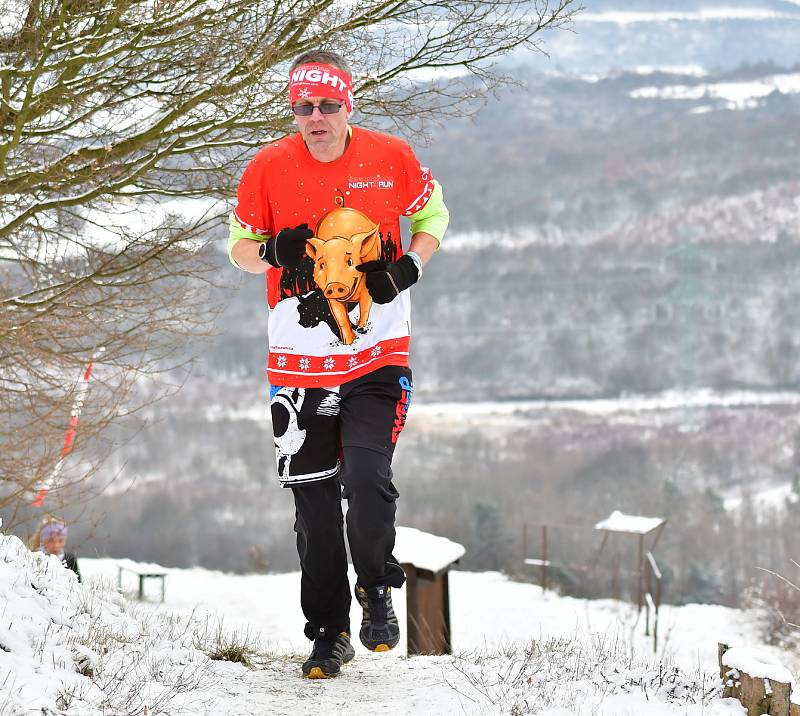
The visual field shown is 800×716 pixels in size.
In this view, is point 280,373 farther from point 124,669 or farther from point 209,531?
point 209,531

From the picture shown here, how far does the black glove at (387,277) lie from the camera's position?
3490 mm

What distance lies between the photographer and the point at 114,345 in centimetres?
721

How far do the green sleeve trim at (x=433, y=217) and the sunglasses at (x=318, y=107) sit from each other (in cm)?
50

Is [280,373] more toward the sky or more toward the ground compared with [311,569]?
more toward the sky

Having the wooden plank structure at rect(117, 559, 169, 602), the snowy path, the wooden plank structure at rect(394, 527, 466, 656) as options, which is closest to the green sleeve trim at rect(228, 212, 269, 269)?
the wooden plank structure at rect(394, 527, 466, 656)

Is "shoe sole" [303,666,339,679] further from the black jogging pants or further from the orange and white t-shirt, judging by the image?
the orange and white t-shirt

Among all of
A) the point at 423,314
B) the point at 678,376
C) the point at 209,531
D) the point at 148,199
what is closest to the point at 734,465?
the point at 678,376

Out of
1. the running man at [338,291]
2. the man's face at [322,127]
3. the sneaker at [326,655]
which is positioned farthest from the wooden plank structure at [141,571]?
the man's face at [322,127]

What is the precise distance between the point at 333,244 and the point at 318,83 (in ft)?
1.82

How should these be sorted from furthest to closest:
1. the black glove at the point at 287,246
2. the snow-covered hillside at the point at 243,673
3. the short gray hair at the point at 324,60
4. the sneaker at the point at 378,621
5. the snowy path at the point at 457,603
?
the snowy path at the point at 457,603
the sneaker at the point at 378,621
the short gray hair at the point at 324,60
the black glove at the point at 287,246
the snow-covered hillside at the point at 243,673

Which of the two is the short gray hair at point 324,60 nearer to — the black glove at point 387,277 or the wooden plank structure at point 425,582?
the black glove at point 387,277

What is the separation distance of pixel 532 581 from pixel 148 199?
2496cm

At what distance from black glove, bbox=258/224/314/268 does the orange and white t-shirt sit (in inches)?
2.3

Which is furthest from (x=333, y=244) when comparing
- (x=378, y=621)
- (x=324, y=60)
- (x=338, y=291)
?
(x=378, y=621)
